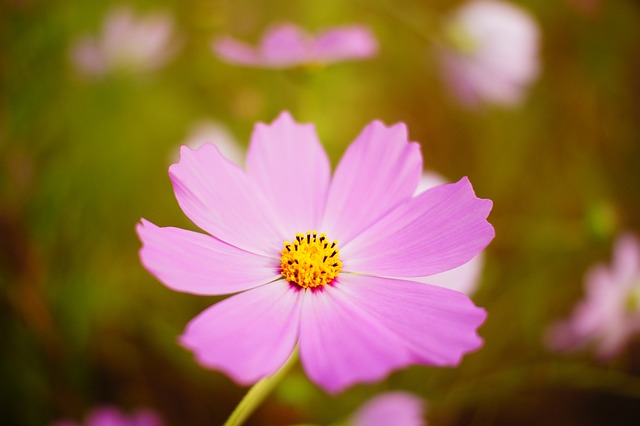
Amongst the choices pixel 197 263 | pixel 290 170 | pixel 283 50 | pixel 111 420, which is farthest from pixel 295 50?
pixel 111 420

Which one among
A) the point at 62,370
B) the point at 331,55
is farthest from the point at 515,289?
the point at 62,370

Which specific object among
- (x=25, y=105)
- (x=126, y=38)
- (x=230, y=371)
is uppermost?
(x=126, y=38)

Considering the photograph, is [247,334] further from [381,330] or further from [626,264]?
[626,264]

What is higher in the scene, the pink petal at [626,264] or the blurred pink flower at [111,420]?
the pink petal at [626,264]

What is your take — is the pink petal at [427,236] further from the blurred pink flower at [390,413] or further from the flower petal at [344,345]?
the blurred pink flower at [390,413]

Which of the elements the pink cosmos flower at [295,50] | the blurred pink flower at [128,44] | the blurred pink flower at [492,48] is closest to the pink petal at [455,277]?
the pink cosmos flower at [295,50]

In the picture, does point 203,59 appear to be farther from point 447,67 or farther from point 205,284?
point 205,284
